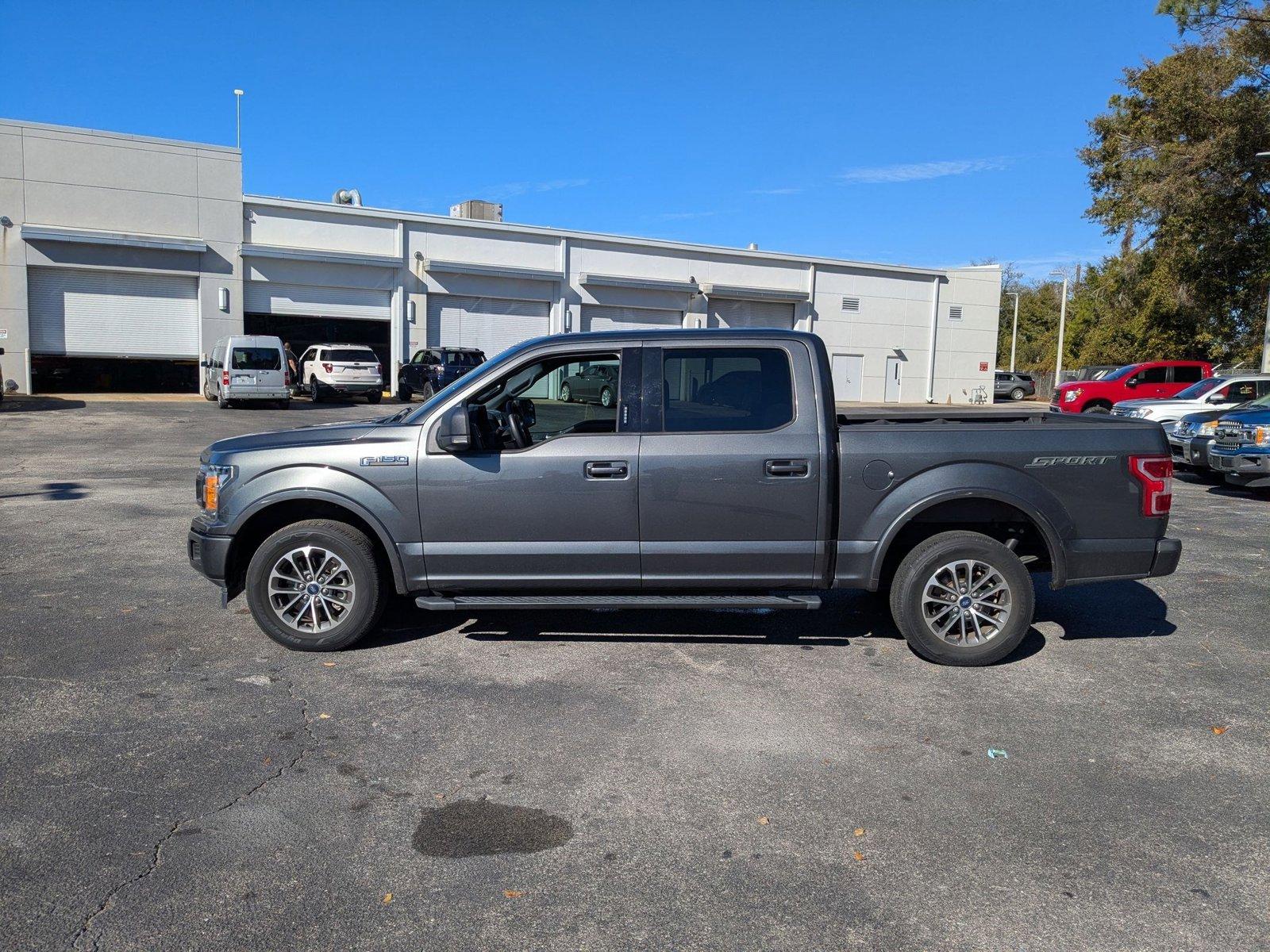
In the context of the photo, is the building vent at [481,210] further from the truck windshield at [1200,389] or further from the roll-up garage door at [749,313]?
the truck windshield at [1200,389]

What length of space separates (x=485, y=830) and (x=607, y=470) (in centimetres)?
246

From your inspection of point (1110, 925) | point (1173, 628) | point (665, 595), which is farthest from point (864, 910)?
point (1173, 628)

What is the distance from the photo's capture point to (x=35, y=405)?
26.1 meters

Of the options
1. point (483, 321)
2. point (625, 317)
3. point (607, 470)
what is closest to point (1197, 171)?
point (625, 317)

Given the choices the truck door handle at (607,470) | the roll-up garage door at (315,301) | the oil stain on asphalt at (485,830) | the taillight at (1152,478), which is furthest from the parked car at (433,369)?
the oil stain on asphalt at (485,830)

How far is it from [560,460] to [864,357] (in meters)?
38.0

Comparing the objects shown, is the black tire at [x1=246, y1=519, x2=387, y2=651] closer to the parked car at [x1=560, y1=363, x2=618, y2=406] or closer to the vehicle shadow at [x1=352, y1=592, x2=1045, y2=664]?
the vehicle shadow at [x1=352, y1=592, x2=1045, y2=664]

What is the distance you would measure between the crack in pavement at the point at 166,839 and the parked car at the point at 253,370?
911 inches

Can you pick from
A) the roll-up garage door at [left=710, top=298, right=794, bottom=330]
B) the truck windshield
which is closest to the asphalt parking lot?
the truck windshield

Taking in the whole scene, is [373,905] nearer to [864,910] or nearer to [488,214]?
[864,910]

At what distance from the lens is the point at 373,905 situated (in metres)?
3.37

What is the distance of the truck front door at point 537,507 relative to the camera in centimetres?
588

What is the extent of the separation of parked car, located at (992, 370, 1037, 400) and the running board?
50.6 m

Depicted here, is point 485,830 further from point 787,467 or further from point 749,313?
point 749,313
